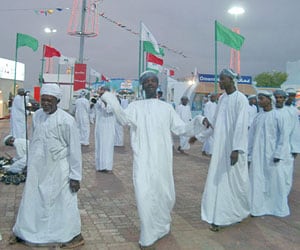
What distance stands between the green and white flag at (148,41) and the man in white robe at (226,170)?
9.68 m

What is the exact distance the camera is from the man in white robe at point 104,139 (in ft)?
29.3

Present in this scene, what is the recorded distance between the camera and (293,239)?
16.1 feet

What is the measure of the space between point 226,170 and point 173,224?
1.04 m

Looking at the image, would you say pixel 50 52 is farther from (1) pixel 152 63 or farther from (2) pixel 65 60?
(1) pixel 152 63

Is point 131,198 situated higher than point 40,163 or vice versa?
Answer: point 40,163

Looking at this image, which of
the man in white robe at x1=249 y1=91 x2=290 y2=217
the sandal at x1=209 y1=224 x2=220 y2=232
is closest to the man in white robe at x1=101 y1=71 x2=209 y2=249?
the sandal at x1=209 y1=224 x2=220 y2=232

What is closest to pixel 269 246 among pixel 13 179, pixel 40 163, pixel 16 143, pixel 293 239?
pixel 293 239

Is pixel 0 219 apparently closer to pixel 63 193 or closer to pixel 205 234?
pixel 63 193

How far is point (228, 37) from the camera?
39.2 feet

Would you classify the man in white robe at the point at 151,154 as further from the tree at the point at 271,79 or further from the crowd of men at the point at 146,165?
the tree at the point at 271,79

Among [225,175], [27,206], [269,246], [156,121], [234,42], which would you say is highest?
[234,42]

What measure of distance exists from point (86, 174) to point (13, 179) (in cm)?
180

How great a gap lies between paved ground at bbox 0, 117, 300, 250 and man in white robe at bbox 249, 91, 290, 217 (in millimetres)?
243

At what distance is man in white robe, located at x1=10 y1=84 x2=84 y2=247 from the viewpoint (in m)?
4.16
